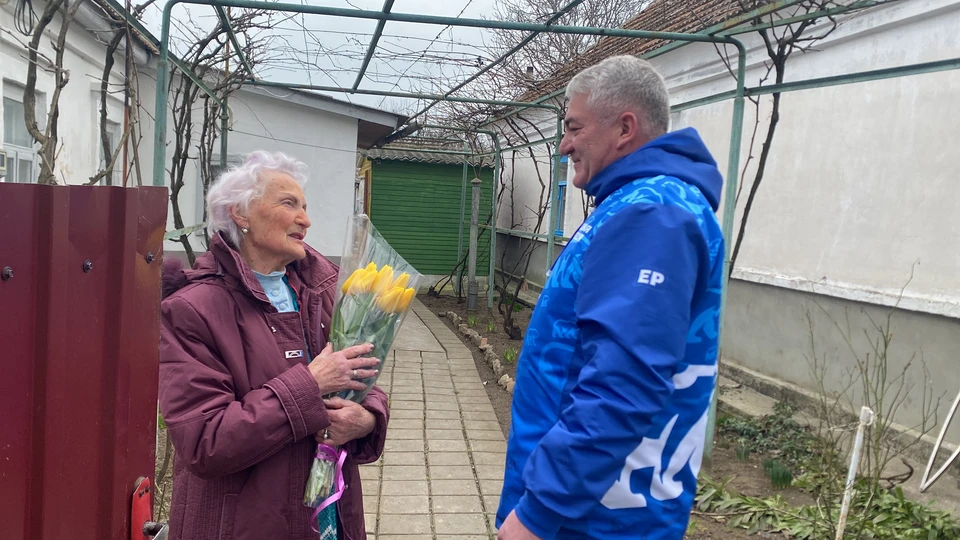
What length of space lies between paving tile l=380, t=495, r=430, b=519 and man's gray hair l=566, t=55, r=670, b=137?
9.13 ft

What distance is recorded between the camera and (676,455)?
1534mm

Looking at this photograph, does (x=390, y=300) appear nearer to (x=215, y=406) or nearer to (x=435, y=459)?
(x=215, y=406)

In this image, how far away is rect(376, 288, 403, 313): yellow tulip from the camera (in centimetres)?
183

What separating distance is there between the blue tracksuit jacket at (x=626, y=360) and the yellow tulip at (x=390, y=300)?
1.37 ft

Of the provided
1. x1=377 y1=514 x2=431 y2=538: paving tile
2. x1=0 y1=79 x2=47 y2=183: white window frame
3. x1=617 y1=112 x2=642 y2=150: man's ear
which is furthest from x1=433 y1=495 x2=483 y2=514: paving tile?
x1=0 y1=79 x2=47 y2=183: white window frame

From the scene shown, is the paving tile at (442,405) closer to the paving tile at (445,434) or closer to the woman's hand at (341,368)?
the paving tile at (445,434)

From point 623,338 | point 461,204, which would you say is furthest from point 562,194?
point 623,338

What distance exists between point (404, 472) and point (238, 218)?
2707 mm

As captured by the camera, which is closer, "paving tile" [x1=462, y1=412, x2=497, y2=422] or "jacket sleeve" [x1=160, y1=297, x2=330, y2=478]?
"jacket sleeve" [x1=160, y1=297, x2=330, y2=478]

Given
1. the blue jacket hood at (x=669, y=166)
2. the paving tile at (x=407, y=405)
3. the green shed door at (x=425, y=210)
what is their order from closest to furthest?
the blue jacket hood at (x=669, y=166) < the paving tile at (x=407, y=405) < the green shed door at (x=425, y=210)

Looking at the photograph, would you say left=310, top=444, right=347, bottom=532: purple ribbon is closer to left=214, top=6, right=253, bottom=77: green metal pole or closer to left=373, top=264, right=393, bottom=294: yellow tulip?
left=373, top=264, right=393, bottom=294: yellow tulip

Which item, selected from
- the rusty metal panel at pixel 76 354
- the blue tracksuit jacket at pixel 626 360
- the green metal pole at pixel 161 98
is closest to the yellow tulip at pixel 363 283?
the blue tracksuit jacket at pixel 626 360

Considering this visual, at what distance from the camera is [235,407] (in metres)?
1.67

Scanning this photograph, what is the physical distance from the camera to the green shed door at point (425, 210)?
13.0 m
